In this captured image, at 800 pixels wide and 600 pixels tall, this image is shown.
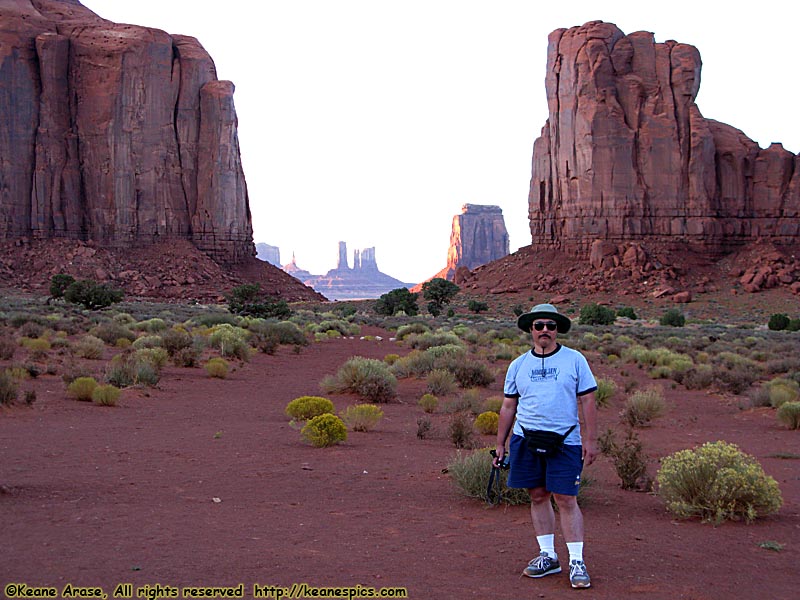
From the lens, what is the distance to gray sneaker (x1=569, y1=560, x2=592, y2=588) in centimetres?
564

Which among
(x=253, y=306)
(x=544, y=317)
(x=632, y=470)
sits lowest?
(x=632, y=470)

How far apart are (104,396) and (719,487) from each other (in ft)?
33.0

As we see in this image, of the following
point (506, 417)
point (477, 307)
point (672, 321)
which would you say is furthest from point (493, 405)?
point (477, 307)

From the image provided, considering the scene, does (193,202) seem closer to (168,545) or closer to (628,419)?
(628,419)

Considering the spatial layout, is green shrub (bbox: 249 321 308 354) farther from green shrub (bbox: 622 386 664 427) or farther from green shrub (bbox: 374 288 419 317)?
green shrub (bbox: 374 288 419 317)

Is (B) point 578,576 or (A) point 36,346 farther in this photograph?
(A) point 36,346

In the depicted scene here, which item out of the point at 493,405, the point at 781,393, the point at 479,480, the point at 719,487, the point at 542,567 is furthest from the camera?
the point at 781,393

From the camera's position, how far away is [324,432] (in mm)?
11117

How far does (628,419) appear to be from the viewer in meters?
14.1

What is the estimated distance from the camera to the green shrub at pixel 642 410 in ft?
45.8

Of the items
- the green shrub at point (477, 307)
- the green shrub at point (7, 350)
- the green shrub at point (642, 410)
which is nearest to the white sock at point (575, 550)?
the green shrub at point (642, 410)

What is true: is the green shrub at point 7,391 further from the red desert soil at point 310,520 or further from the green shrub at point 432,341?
the green shrub at point 432,341

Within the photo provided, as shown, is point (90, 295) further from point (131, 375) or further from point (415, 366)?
point (131, 375)

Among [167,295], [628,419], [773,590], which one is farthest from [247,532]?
[167,295]
